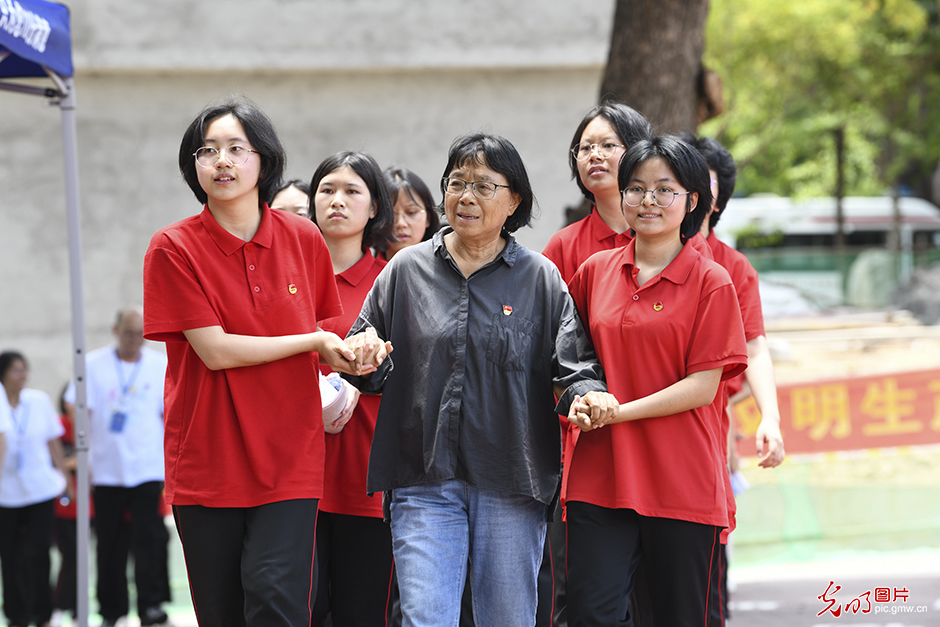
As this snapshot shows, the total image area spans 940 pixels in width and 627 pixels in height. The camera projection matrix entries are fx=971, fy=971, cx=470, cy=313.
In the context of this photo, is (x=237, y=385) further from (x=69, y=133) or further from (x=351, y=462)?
(x=69, y=133)

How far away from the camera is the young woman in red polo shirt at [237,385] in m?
2.91

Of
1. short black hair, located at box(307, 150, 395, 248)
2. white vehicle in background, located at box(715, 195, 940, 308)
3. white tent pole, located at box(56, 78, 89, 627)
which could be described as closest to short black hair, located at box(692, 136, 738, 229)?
short black hair, located at box(307, 150, 395, 248)

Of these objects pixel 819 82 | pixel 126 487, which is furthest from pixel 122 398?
pixel 819 82

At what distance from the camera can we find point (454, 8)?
31.7 feet

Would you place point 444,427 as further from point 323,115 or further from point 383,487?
point 323,115

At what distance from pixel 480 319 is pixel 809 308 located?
57.1ft

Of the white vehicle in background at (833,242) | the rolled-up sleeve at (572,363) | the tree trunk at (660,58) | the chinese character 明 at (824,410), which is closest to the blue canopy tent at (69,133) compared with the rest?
the rolled-up sleeve at (572,363)

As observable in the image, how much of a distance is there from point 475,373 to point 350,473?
0.80 m

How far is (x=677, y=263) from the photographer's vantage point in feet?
10.4

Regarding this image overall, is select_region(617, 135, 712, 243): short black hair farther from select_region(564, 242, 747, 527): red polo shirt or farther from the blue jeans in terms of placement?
the blue jeans

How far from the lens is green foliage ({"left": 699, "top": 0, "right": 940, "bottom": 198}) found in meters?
16.9

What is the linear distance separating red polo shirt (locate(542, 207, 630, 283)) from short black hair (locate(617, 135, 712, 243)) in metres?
0.43

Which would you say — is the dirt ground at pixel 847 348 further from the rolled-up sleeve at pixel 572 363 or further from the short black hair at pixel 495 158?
the short black hair at pixel 495 158

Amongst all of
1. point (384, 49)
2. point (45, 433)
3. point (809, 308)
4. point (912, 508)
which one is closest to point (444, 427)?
point (45, 433)
